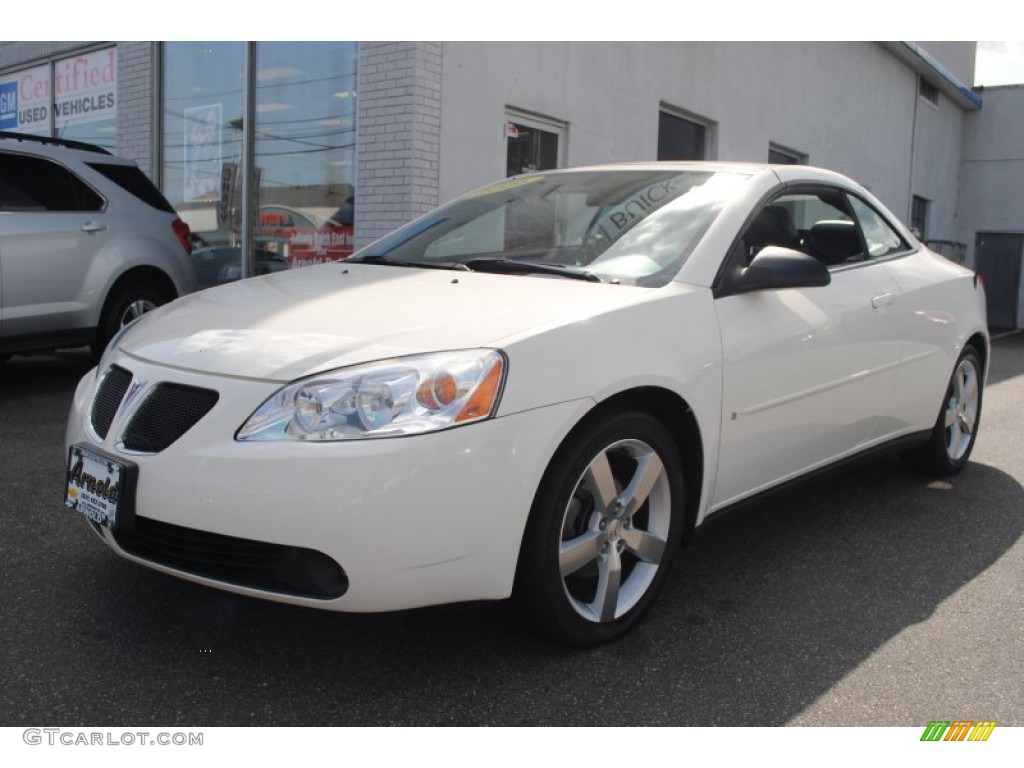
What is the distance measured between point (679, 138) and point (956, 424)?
7.00 meters

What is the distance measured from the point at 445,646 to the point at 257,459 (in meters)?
0.84

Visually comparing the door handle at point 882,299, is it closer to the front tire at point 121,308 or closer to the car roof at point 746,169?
the car roof at point 746,169

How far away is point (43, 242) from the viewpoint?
6.27m

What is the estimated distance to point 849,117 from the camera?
1527 cm

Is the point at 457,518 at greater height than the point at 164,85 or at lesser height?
lesser

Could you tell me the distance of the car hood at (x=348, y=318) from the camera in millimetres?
2502

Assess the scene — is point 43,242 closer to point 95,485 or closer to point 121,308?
point 121,308

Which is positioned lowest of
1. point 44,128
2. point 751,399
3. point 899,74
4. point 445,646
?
point 445,646

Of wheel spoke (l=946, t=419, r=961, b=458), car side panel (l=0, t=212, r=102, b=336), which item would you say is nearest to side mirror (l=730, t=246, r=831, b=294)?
wheel spoke (l=946, t=419, r=961, b=458)

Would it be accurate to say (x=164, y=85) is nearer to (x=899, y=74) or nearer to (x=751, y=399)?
(x=751, y=399)

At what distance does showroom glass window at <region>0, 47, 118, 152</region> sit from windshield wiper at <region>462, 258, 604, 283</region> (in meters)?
8.85

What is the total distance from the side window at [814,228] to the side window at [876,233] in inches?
2.2

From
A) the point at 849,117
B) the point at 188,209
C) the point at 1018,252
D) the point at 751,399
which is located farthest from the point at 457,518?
the point at 1018,252

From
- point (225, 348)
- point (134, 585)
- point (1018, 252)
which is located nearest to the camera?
point (225, 348)
